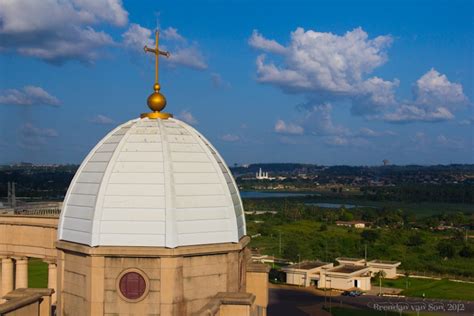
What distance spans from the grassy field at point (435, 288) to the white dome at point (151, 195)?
53.0 m

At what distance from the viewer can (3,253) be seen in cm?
2959

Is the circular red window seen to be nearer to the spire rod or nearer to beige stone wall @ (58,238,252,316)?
beige stone wall @ (58,238,252,316)

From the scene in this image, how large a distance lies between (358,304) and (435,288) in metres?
13.3

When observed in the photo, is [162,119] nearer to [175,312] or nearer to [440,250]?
[175,312]

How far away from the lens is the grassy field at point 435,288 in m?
67.1

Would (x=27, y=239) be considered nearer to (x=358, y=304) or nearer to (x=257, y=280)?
(x=257, y=280)

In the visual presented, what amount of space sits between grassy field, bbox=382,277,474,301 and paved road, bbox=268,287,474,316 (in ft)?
11.6

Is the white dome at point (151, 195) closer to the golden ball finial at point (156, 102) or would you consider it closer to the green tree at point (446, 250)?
the golden ball finial at point (156, 102)

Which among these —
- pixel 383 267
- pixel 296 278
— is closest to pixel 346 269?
pixel 383 267

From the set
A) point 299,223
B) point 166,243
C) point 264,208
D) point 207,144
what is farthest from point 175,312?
point 264,208

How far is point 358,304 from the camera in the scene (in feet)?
210

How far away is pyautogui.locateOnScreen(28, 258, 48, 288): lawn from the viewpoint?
6519cm

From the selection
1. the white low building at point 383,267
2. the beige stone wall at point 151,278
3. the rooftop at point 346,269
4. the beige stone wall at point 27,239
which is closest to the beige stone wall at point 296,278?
the rooftop at point 346,269

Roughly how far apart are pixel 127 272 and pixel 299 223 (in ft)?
373
